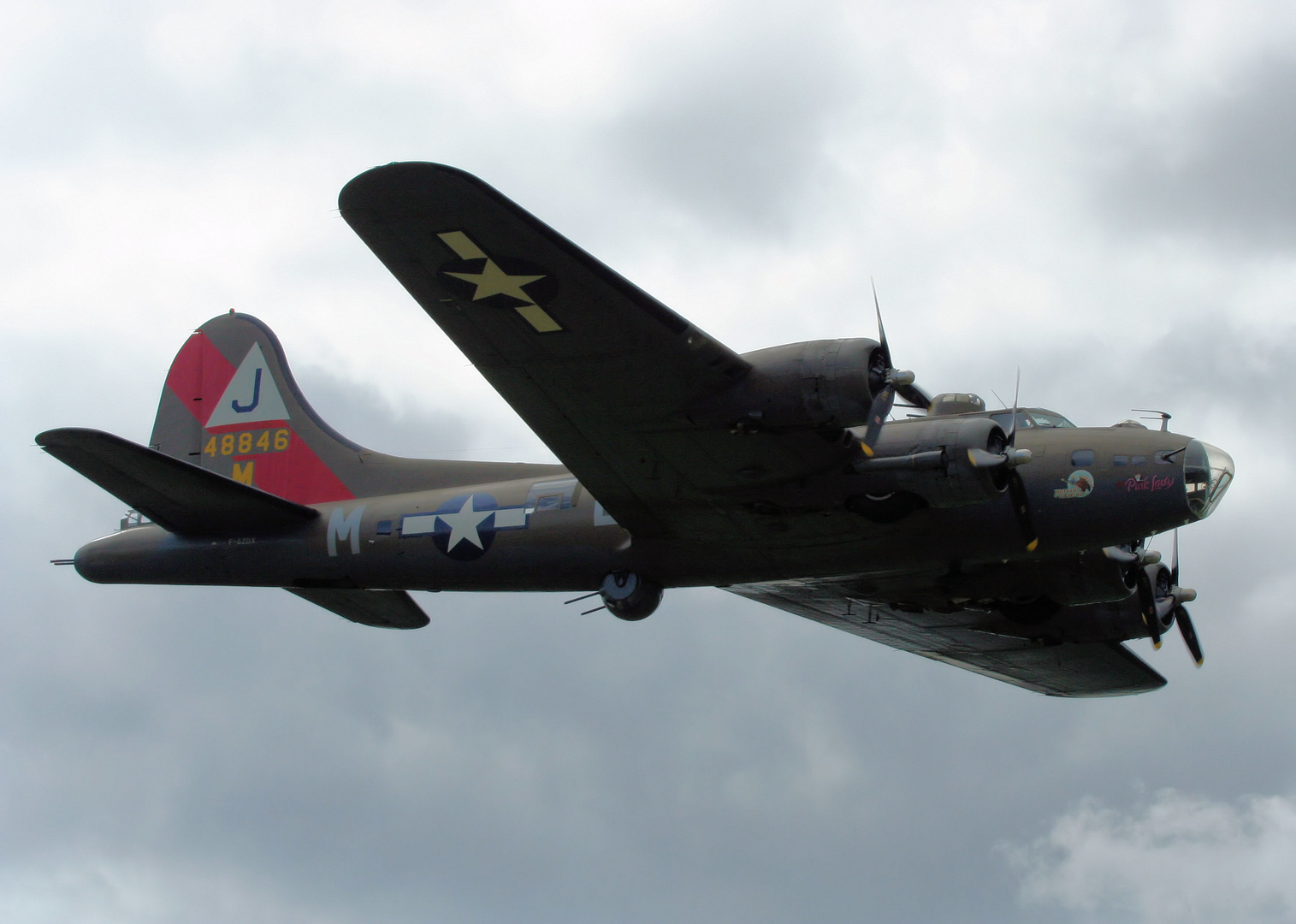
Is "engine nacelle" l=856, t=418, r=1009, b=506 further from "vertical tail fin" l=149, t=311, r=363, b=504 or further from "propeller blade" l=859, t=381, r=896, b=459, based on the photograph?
"vertical tail fin" l=149, t=311, r=363, b=504

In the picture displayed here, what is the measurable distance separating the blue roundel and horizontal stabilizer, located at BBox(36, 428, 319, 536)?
7.57 feet

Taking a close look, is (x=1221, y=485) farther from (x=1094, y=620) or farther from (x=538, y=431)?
(x=538, y=431)

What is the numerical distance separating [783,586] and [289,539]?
300 inches

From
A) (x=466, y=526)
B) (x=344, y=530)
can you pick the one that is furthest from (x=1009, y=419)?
(x=344, y=530)

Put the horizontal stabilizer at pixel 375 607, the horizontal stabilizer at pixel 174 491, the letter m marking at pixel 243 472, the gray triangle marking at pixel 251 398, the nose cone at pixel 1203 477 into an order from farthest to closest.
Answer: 1. the gray triangle marking at pixel 251 398
2. the letter m marking at pixel 243 472
3. the horizontal stabilizer at pixel 375 607
4. the horizontal stabilizer at pixel 174 491
5. the nose cone at pixel 1203 477

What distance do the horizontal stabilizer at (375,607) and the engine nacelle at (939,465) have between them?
9159 mm

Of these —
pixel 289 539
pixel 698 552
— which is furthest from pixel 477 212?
pixel 289 539

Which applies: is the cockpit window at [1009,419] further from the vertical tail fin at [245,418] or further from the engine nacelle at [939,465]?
the vertical tail fin at [245,418]

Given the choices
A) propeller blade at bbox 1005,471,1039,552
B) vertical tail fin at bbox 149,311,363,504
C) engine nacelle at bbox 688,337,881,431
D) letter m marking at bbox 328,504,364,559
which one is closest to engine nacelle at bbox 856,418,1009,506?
propeller blade at bbox 1005,471,1039,552

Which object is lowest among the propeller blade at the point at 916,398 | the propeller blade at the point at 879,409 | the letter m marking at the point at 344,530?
the letter m marking at the point at 344,530

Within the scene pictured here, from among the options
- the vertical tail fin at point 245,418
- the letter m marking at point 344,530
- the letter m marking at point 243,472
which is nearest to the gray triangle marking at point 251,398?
the vertical tail fin at point 245,418

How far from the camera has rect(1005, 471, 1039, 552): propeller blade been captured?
1573cm

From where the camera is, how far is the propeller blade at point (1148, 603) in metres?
20.5

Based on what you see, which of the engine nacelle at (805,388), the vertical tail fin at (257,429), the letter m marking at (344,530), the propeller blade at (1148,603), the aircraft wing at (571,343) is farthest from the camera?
the propeller blade at (1148,603)
